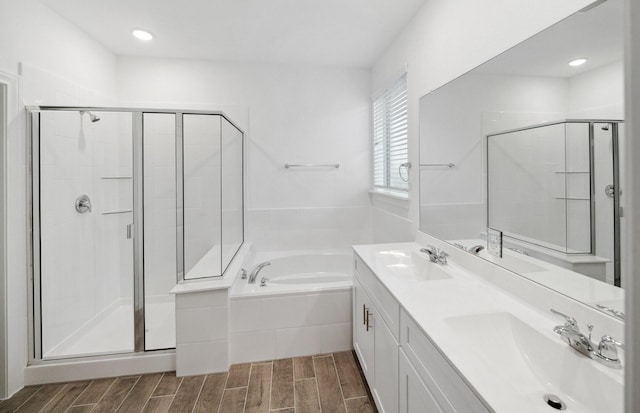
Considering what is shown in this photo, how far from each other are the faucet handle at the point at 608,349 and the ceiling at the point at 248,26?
7.25 ft

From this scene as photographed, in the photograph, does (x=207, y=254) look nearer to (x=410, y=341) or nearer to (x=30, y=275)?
(x=30, y=275)

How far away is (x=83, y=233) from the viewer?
2.55 metres

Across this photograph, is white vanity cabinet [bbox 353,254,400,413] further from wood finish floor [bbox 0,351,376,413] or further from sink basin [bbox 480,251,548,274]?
sink basin [bbox 480,251,548,274]

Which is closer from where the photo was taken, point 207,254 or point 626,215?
point 626,215

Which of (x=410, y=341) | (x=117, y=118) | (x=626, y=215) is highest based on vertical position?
(x=117, y=118)

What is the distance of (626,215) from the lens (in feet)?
1.09

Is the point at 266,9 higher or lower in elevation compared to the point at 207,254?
higher

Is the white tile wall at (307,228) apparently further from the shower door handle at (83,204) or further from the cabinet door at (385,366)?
the cabinet door at (385,366)

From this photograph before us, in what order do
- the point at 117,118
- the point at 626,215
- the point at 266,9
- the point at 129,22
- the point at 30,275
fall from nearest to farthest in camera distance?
1. the point at 626,215
2. the point at 30,275
3. the point at 266,9
4. the point at 129,22
5. the point at 117,118

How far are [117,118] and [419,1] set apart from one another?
2.62 m

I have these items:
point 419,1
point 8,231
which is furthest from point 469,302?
point 8,231

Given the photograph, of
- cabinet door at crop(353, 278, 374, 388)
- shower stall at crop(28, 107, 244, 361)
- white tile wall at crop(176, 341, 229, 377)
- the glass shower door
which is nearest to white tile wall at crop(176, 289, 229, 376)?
white tile wall at crop(176, 341, 229, 377)

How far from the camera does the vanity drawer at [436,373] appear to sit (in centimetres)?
81

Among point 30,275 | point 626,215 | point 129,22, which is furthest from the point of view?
point 129,22
